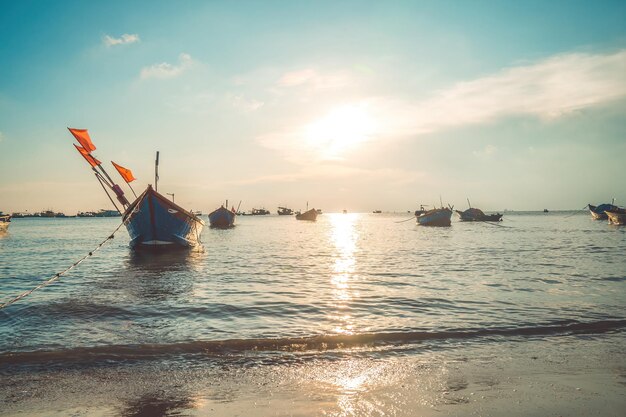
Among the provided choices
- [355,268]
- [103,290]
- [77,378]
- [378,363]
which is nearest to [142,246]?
[103,290]

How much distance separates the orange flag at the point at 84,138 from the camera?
51.3 ft

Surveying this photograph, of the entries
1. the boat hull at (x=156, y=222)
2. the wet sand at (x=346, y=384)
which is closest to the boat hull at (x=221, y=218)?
the boat hull at (x=156, y=222)

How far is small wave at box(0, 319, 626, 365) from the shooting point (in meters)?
6.68

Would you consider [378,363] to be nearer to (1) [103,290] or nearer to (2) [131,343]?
(2) [131,343]

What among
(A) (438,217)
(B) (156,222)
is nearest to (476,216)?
(A) (438,217)

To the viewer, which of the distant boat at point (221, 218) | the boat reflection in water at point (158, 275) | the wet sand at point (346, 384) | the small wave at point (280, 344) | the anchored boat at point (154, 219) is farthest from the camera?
the distant boat at point (221, 218)

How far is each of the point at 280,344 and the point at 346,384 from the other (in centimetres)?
242

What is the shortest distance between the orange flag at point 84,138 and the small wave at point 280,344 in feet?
37.1

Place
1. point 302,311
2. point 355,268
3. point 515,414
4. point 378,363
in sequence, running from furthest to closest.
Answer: point 355,268
point 302,311
point 378,363
point 515,414

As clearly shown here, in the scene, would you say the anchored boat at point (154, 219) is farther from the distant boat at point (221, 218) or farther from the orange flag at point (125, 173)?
the distant boat at point (221, 218)

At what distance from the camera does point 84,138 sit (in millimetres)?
15969

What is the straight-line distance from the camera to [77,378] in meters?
5.59

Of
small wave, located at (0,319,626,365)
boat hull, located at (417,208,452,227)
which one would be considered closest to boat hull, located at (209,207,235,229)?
boat hull, located at (417,208,452,227)

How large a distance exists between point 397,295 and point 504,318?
383 centimetres
